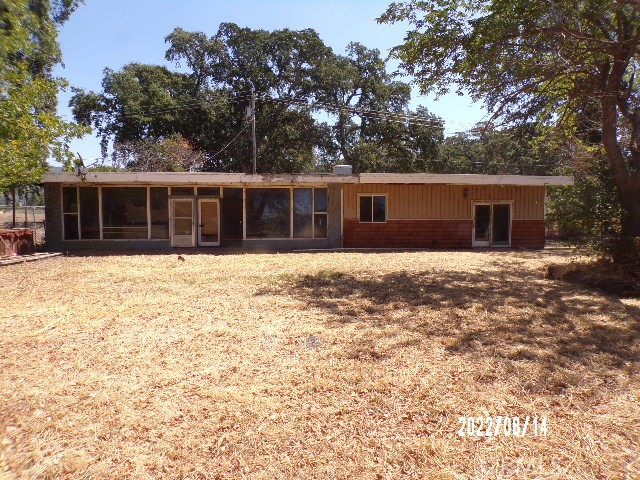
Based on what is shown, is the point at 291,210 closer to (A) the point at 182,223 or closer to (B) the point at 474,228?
(A) the point at 182,223

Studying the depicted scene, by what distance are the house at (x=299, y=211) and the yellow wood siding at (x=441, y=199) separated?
4cm

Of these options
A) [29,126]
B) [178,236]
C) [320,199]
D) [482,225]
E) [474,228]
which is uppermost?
[29,126]

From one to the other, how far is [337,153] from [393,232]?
14029mm

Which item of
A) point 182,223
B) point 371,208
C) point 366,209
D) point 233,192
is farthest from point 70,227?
point 371,208

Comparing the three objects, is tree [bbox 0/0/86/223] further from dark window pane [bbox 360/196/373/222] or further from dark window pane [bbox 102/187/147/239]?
dark window pane [bbox 360/196/373/222]

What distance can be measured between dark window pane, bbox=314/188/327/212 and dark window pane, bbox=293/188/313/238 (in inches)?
8.7

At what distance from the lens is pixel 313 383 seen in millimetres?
3904

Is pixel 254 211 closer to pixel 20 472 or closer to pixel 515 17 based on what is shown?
pixel 515 17

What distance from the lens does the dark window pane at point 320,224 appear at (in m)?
Result: 16.5

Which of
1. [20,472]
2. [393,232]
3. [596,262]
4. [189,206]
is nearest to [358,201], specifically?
[393,232]

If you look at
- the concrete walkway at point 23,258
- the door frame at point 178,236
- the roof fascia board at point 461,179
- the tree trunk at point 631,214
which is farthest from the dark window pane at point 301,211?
the tree trunk at point 631,214

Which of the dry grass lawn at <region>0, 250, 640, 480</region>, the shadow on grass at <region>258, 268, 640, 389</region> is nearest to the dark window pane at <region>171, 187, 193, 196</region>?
the shadow on grass at <region>258, 268, 640, 389</region>

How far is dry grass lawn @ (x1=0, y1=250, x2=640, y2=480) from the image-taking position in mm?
2797

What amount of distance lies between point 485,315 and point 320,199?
35.0ft
